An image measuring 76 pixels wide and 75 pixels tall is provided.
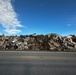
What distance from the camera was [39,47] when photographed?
2473cm

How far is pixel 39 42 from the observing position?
26078 mm

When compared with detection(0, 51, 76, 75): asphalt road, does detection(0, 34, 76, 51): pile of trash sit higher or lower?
higher

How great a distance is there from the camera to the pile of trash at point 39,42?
2403 centimetres

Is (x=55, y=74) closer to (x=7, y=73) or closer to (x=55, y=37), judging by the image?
(x=7, y=73)

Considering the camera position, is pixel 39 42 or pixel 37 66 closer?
pixel 37 66

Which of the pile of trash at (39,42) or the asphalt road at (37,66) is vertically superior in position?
the pile of trash at (39,42)

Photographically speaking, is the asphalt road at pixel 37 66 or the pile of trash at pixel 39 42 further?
the pile of trash at pixel 39 42

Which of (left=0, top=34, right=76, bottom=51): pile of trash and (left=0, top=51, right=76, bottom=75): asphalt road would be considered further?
(left=0, top=34, right=76, bottom=51): pile of trash

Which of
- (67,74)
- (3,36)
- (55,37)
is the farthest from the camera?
(3,36)

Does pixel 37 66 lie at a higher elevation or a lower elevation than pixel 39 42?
lower

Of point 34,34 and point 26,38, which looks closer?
point 26,38

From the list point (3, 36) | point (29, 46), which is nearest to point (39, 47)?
point (29, 46)

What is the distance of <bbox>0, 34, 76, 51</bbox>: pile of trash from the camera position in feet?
78.8

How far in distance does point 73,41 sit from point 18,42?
9866mm
